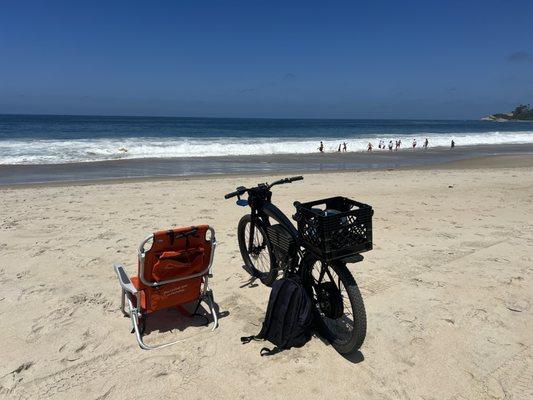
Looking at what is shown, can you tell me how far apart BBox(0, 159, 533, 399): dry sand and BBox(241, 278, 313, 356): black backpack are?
114 mm

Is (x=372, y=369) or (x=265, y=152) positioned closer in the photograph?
(x=372, y=369)

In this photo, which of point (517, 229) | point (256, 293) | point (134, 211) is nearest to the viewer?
point (256, 293)

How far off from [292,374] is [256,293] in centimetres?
138

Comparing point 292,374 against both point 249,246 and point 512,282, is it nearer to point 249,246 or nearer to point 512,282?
point 249,246

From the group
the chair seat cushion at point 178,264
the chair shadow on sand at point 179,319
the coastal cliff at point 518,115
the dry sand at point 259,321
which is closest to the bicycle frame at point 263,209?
the dry sand at point 259,321

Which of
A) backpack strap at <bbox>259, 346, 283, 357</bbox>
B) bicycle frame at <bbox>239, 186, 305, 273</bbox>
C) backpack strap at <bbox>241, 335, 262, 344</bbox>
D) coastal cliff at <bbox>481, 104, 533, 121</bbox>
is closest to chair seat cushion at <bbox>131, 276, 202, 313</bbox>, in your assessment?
backpack strap at <bbox>241, 335, 262, 344</bbox>

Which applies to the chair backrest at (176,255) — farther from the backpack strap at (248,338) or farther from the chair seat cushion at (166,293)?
the backpack strap at (248,338)

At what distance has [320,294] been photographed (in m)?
3.36

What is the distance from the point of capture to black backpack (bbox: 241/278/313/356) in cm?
322

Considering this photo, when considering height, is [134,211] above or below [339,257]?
below

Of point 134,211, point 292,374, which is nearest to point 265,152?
point 134,211

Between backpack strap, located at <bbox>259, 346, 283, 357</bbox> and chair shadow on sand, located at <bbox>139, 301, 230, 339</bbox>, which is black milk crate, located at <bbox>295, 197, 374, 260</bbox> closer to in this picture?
backpack strap, located at <bbox>259, 346, 283, 357</bbox>

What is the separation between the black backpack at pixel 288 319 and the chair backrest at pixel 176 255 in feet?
2.33

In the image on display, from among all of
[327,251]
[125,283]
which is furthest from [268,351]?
[125,283]
